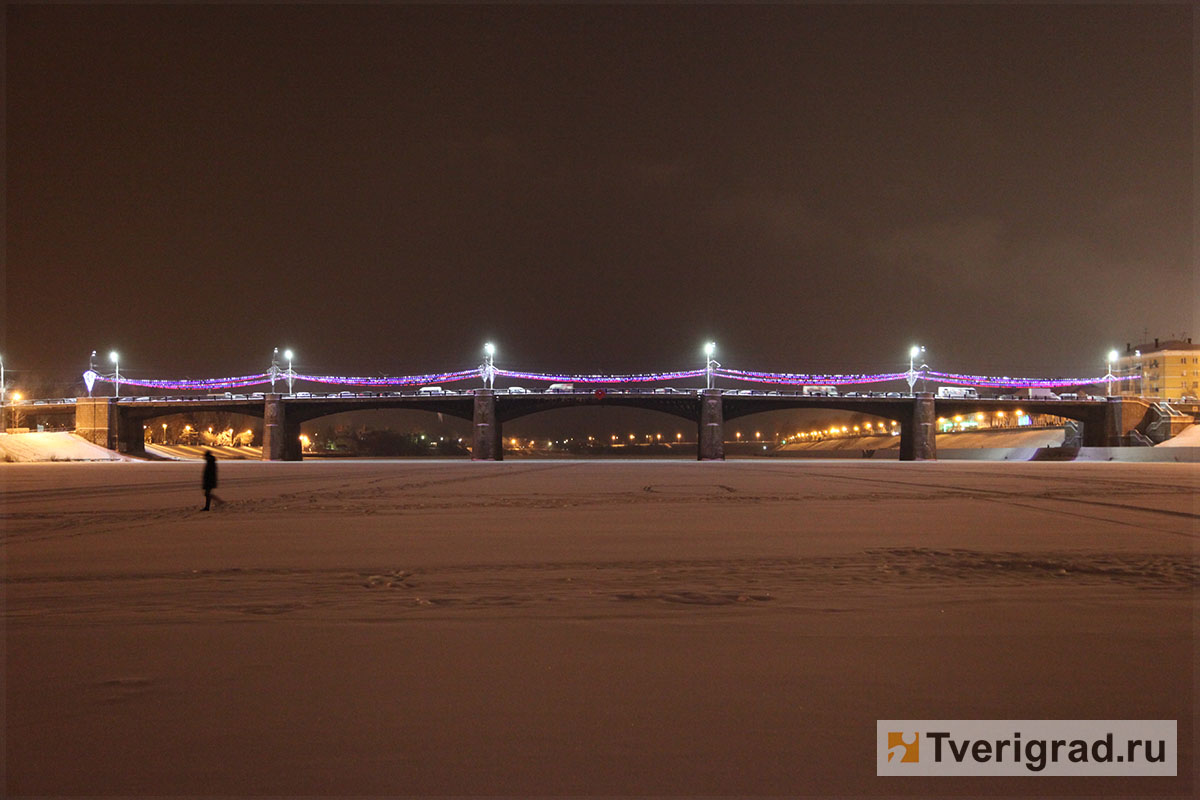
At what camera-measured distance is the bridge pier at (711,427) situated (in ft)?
256

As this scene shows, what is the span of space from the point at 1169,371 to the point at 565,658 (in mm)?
158737

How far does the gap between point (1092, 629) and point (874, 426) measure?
593 ft

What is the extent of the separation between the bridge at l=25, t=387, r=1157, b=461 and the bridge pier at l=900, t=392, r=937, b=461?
11 cm

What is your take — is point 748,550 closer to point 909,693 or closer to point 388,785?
point 909,693

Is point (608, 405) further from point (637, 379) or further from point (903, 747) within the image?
point (903, 747)

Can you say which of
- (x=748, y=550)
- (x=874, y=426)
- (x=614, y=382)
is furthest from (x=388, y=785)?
(x=874, y=426)

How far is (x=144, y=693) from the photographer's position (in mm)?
5102

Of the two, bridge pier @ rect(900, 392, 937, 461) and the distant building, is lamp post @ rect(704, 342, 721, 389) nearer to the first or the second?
bridge pier @ rect(900, 392, 937, 461)

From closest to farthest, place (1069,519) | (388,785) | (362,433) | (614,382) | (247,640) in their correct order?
1. (388,785)
2. (247,640)
3. (1069,519)
4. (614,382)
5. (362,433)

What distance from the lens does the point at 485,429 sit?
81.0 meters

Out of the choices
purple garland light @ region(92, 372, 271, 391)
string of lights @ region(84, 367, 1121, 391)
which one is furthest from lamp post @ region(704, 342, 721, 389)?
purple garland light @ region(92, 372, 271, 391)

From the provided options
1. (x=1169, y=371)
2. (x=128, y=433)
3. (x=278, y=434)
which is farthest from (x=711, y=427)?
(x=1169, y=371)

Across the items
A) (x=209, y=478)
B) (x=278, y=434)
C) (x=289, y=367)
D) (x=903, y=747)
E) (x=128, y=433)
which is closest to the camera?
(x=903, y=747)

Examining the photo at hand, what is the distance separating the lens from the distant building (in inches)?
4973
